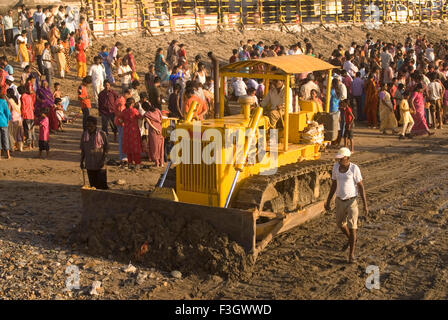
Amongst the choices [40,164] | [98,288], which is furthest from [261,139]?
[40,164]

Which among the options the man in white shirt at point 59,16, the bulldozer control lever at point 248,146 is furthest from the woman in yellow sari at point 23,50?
the bulldozer control lever at point 248,146

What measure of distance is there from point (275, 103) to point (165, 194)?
2.85m

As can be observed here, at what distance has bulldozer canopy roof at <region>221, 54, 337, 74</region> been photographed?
10312mm

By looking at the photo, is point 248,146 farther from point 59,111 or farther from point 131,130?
point 59,111

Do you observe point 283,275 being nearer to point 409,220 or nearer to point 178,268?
point 178,268

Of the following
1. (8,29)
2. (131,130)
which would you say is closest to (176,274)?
(131,130)

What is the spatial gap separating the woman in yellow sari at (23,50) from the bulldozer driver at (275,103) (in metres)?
12.3

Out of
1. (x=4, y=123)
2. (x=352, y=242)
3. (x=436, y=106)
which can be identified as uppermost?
(x=4, y=123)

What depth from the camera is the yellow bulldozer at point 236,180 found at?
29.5 feet

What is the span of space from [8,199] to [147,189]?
2567 mm

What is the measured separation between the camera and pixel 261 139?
10.2m

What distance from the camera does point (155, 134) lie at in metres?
14.2

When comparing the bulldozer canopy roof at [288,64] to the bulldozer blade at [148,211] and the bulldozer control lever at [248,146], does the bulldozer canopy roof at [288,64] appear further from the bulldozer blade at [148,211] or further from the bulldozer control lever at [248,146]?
the bulldozer blade at [148,211]
